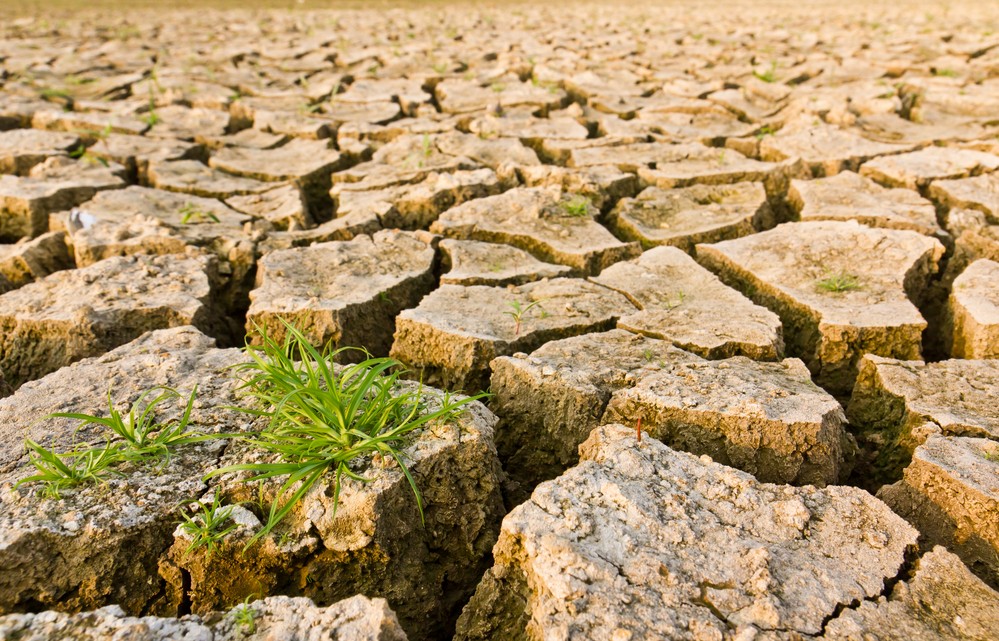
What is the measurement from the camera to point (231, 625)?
966mm

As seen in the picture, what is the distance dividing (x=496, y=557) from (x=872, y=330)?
1336mm

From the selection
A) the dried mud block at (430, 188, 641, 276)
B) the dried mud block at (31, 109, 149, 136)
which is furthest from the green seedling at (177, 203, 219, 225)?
the dried mud block at (31, 109, 149, 136)

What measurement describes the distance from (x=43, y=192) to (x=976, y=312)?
356 centimetres

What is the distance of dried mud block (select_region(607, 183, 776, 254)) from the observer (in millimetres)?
2369

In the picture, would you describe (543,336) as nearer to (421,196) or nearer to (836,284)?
(836,284)

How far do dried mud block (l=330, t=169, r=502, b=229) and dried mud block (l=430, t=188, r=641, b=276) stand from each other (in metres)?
0.11

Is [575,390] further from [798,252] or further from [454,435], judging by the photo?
[798,252]

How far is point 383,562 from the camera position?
46.4 inches

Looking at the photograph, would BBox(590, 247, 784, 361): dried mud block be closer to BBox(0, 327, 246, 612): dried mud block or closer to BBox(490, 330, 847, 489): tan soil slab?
BBox(490, 330, 847, 489): tan soil slab

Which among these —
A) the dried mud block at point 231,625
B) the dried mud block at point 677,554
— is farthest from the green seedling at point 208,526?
the dried mud block at point 677,554

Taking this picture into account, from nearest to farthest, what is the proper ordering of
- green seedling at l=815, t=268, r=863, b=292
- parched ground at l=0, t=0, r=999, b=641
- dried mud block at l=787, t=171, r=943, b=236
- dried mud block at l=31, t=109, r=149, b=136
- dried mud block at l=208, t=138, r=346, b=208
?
parched ground at l=0, t=0, r=999, b=641, green seedling at l=815, t=268, r=863, b=292, dried mud block at l=787, t=171, r=943, b=236, dried mud block at l=208, t=138, r=346, b=208, dried mud block at l=31, t=109, r=149, b=136

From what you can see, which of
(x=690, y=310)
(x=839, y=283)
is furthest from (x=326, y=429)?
(x=839, y=283)

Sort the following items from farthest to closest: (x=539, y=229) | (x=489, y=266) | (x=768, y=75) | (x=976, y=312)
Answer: (x=768, y=75) → (x=539, y=229) → (x=489, y=266) → (x=976, y=312)

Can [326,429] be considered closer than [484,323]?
Yes
